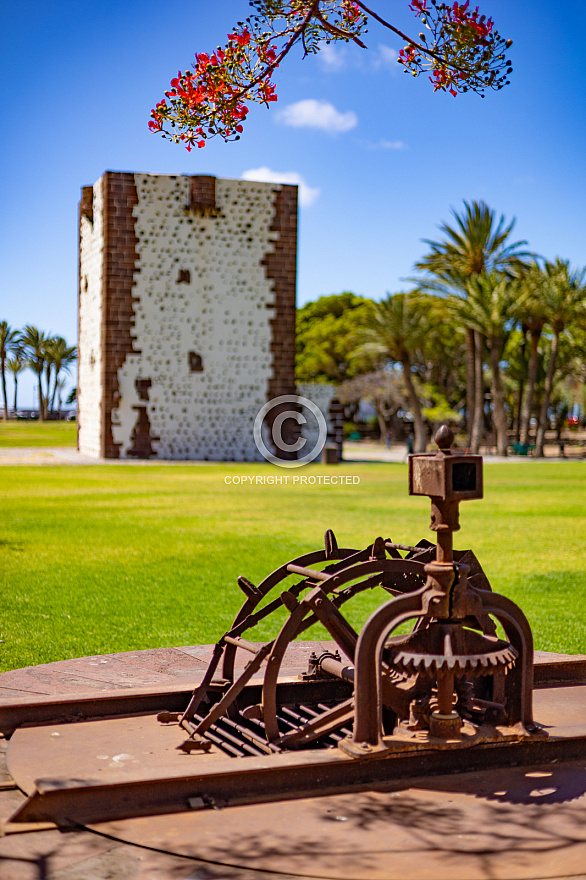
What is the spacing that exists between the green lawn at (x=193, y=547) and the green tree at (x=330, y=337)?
130ft

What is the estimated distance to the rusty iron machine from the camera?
333 cm

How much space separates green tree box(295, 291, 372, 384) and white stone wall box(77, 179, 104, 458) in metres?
27.7

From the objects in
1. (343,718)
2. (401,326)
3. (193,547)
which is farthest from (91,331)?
(343,718)

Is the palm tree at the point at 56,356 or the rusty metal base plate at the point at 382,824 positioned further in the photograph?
the palm tree at the point at 56,356

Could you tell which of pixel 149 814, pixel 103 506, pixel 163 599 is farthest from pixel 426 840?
pixel 103 506

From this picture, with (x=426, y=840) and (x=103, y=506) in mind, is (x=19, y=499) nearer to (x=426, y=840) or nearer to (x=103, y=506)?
(x=103, y=506)

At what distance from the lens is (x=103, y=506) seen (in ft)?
54.0

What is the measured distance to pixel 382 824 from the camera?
3.20 metres

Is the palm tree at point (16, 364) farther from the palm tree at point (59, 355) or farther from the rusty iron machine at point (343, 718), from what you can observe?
the rusty iron machine at point (343, 718)

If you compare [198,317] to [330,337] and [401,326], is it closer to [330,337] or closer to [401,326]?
[401,326]

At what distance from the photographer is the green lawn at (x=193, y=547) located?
23.8 feet

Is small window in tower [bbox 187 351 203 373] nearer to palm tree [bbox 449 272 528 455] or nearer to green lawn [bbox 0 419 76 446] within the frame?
green lawn [bbox 0 419 76 446]

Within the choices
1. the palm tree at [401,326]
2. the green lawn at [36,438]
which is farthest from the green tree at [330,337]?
the green lawn at [36,438]

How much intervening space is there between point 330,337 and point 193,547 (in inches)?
2044
